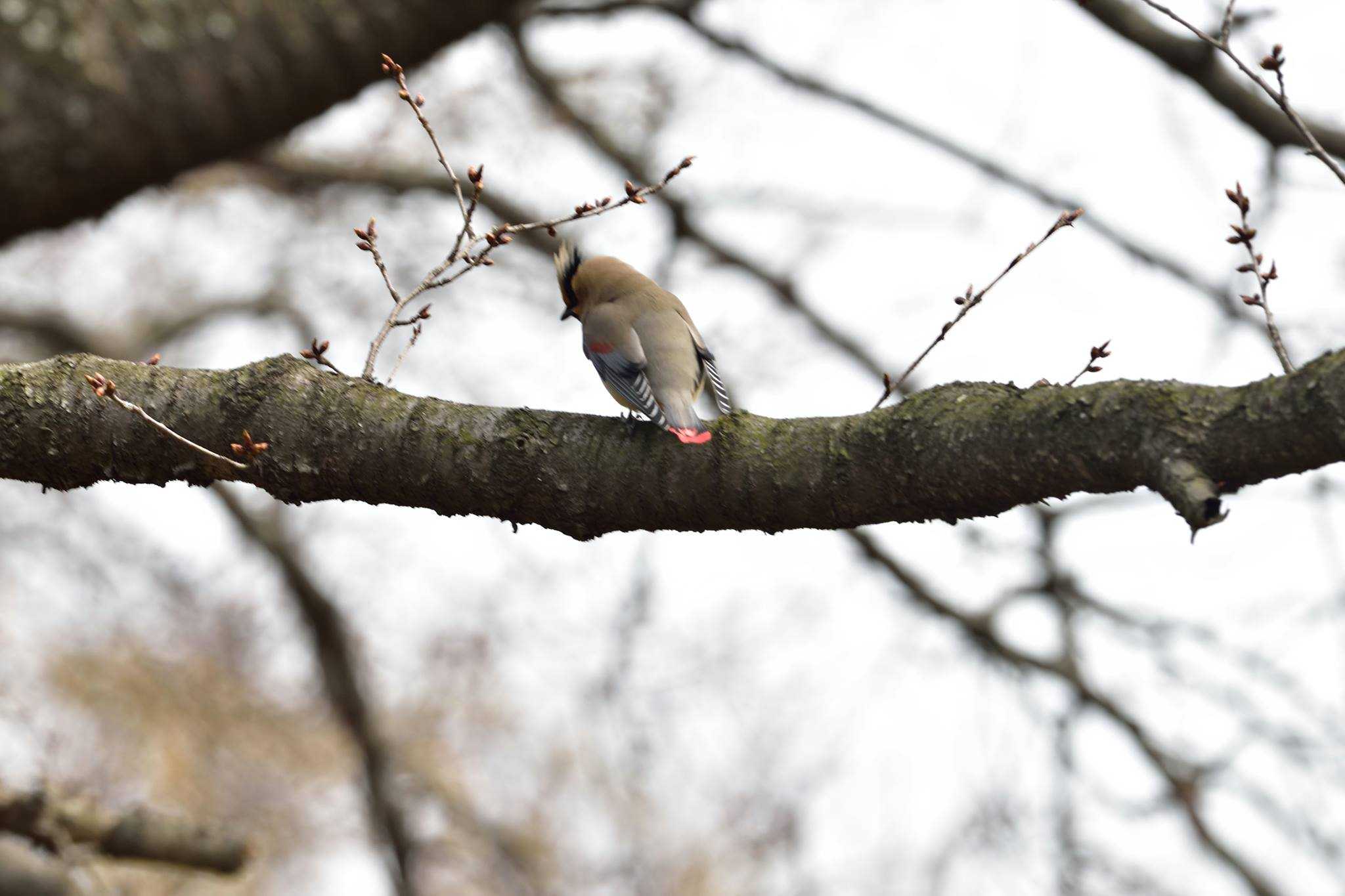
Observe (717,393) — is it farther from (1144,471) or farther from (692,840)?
(692,840)

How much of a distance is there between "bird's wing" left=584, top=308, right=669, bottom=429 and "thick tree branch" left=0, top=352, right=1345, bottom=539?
60 centimetres

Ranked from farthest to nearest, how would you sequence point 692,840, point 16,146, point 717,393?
point 692,840
point 16,146
point 717,393

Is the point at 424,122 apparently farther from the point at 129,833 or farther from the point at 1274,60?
the point at 129,833

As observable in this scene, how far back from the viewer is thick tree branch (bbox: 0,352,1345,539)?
1.92 m

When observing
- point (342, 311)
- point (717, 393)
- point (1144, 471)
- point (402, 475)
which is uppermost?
point (342, 311)

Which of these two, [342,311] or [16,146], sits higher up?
[342,311]

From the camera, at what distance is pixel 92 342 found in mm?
7227

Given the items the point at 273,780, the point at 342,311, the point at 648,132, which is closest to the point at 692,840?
the point at 273,780

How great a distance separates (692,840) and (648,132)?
18.3 ft

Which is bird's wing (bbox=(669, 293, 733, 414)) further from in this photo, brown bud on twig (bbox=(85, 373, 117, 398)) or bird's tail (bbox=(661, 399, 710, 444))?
brown bud on twig (bbox=(85, 373, 117, 398))

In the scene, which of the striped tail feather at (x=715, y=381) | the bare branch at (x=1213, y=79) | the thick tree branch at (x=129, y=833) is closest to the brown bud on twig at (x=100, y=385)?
the striped tail feather at (x=715, y=381)

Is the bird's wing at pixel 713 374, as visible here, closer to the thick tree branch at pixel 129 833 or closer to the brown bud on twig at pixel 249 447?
the brown bud on twig at pixel 249 447

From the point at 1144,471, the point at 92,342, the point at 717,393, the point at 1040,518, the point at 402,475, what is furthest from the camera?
the point at 92,342

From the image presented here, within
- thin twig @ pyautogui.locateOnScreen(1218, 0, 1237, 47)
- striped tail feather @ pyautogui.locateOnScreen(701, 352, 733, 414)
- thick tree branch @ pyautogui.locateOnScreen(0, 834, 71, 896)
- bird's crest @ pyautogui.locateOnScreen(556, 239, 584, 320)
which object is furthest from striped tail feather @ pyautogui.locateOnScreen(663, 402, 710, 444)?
thick tree branch @ pyautogui.locateOnScreen(0, 834, 71, 896)
